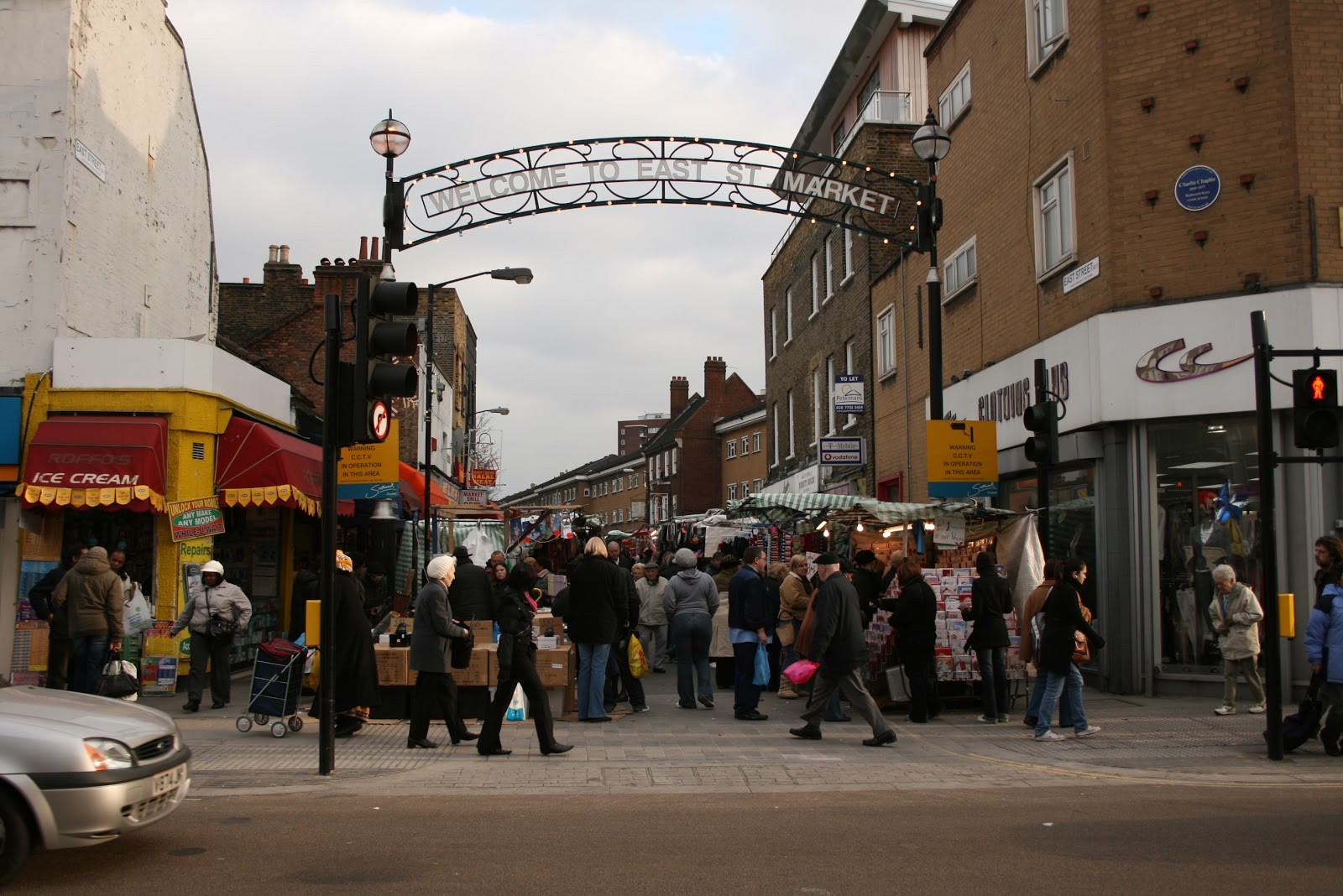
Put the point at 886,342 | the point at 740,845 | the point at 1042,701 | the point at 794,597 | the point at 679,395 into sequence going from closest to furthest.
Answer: the point at 740,845, the point at 1042,701, the point at 794,597, the point at 886,342, the point at 679,395

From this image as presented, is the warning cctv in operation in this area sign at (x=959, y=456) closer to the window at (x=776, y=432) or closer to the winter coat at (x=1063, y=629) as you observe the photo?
the winter coat at (x=1063, y=629)

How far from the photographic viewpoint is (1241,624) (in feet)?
40.9

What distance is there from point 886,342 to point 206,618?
1587 cm

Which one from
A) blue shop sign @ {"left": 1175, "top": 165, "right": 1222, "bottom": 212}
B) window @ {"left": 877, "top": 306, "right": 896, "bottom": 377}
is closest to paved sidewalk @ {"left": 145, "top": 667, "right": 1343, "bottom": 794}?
blue shop sign @ {"left": 1175, "top": 165, "right": 1222, "bottom": 212}

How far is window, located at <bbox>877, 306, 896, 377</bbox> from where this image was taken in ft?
80.6

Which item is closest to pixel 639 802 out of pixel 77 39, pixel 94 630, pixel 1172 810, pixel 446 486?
pixel 1172 810

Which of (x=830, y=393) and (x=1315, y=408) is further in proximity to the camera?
(x=830, y=393)

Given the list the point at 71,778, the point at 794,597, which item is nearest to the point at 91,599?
the point at 71,778

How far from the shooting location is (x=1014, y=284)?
59.0ft

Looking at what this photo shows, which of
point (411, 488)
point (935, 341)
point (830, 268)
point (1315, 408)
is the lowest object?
point (1315, 408)

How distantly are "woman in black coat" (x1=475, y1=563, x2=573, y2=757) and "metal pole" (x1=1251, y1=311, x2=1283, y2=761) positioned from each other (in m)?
6.00

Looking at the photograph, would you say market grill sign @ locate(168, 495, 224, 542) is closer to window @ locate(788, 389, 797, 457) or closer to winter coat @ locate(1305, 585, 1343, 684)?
winter coat @ locate(1305, 585, 1343, 684)

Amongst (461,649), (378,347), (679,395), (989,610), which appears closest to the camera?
(378,347)

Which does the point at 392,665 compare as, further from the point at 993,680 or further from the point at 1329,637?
the point at 1329,637
